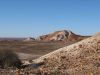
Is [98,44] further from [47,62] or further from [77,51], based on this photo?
[47,62]

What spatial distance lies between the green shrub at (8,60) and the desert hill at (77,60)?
5.99 feet

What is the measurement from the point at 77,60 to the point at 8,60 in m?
4.46

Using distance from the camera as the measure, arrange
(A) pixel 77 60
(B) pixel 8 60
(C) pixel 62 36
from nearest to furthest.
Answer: (A) pixel 77 60
(B) pixel 8 60
(C) pixel 62 36

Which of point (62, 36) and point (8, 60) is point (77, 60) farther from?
point (62, 36)

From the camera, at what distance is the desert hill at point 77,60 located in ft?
54.4

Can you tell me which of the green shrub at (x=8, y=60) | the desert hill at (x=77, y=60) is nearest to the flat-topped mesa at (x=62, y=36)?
the desert hill at (x=77, y=60)

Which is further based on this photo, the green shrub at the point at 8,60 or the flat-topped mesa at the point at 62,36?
the flat-topped mesa at the point at 62,36

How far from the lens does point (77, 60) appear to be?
65.9ft

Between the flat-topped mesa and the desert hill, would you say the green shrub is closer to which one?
the desert hill

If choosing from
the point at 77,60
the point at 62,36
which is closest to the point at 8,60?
the point at 77,60

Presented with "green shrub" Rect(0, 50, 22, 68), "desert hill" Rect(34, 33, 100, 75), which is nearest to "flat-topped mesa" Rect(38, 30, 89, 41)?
"desert hill" Rect(34, 33, 100, 75)

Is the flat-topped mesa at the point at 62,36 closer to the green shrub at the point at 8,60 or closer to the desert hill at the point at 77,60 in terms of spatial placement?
the desert hill at the point at 77,60

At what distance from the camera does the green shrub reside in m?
20.3

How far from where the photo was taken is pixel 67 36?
93.5 meters
